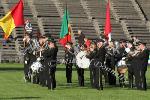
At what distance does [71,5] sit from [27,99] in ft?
127

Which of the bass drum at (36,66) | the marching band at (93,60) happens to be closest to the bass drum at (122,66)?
the marching band at (93,60)

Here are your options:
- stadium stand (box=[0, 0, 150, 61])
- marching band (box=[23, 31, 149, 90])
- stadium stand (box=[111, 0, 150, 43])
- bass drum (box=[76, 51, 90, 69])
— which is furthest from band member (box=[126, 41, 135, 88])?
stadium stand (box=[111, 0, 150, 43])

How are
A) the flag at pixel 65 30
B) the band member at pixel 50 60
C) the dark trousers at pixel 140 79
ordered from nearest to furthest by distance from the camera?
the band member at pixel 50 60 < the dark trousers at pixel 140 79 < the flag at pixel 65 30

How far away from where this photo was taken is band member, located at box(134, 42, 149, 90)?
766 inches

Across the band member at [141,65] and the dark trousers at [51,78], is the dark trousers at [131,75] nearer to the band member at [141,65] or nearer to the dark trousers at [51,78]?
the band member at [141,65]

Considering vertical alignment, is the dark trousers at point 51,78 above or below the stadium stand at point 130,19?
below

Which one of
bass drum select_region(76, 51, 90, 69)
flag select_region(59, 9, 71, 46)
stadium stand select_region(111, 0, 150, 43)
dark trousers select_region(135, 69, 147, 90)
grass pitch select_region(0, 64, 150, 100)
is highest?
stadium stand select_region(111, 0, 150, 43)

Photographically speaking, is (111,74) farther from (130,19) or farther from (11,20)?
(130,19)

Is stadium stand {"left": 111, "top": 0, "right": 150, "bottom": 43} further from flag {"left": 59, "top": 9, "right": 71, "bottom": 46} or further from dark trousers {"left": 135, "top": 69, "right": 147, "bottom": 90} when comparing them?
dark trousers {"left": 135, "top": 69, "right": 147, "bottom": 90}

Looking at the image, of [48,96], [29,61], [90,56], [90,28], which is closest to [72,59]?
[29,61]

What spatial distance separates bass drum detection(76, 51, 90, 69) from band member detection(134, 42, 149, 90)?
1916 mm

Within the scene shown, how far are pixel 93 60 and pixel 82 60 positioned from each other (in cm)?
141

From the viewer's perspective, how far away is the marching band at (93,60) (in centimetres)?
1936

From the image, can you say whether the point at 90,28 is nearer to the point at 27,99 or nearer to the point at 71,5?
the point at 71,5
